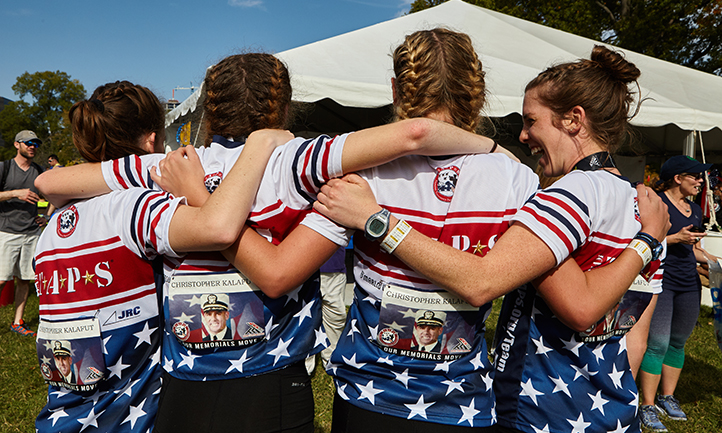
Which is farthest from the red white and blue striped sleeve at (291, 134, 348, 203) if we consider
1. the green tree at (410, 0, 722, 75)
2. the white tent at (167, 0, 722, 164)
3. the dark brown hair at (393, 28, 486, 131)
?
the green tree at (410, 0, 722, 75)

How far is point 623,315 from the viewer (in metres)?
1.29

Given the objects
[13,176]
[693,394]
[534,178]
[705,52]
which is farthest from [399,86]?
[705,52]

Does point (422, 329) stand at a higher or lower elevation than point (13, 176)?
higher

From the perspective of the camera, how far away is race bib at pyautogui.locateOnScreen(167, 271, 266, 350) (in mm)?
1214

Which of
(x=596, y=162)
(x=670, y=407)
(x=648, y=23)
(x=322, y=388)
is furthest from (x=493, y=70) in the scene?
(x=648, y=23)

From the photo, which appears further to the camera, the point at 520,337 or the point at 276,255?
the point at 520,337

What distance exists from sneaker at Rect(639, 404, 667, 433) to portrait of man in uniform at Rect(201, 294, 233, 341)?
3.43m

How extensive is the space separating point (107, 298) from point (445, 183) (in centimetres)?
98

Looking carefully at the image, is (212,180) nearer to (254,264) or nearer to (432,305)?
(254,264)

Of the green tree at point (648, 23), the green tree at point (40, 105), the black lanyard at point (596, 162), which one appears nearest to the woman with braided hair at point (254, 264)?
the black lanyard at point (596, 162)

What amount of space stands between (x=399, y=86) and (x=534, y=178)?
1.47 ft

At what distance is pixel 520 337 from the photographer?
1.34 metres

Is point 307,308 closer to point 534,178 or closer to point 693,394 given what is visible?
point 534,178

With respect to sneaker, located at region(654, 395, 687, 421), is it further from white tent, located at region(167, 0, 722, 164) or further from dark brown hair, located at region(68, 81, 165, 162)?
dark brown hair, located at region(68, 81, 165, 162)
